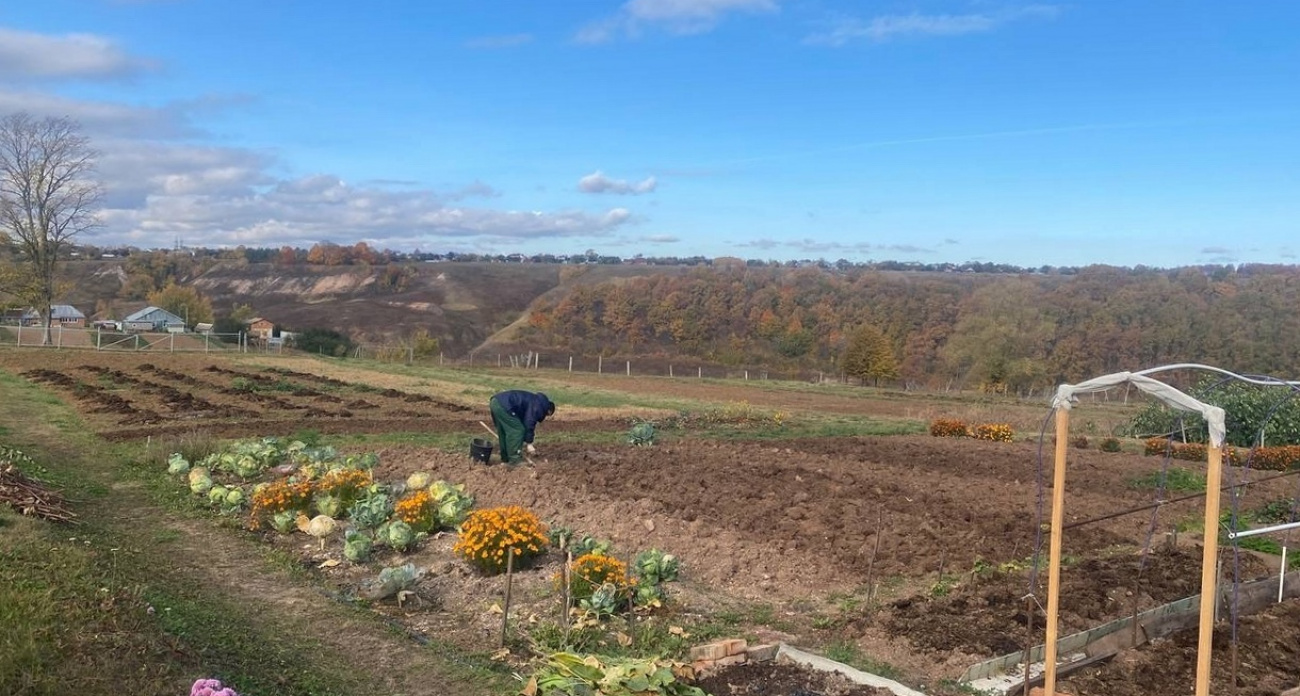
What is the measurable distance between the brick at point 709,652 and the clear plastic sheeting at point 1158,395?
8.50ft

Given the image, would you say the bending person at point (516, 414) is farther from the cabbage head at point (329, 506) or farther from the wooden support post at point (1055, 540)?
the wooden support post at point (1055, 540)

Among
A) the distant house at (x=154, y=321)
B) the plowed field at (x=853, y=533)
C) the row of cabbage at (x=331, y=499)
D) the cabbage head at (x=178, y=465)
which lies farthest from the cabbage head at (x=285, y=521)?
the distant house at (x=154, y=321)

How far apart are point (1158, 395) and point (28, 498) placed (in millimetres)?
9815

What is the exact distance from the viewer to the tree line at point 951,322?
56656mm

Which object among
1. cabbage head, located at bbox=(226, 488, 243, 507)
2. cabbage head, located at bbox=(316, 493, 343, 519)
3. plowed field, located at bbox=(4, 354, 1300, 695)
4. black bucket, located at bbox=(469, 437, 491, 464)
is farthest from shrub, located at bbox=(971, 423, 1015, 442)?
cabbage head, located at bbox=(226, 488, 243, 507)

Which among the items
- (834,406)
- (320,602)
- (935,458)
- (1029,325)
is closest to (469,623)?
(320,602)

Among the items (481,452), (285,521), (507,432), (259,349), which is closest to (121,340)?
(259,349)

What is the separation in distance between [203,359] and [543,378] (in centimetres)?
1357

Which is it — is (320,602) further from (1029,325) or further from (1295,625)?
(1029,325)

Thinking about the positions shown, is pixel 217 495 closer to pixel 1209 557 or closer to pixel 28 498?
pixel 28 498

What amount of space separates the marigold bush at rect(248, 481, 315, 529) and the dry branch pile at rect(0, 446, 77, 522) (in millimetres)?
1732

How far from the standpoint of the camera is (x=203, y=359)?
35438 millimetres

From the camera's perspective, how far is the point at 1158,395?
462cm

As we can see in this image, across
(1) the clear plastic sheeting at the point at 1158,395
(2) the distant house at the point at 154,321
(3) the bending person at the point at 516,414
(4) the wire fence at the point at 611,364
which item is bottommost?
(4) the wire fence at the point at 611,364
